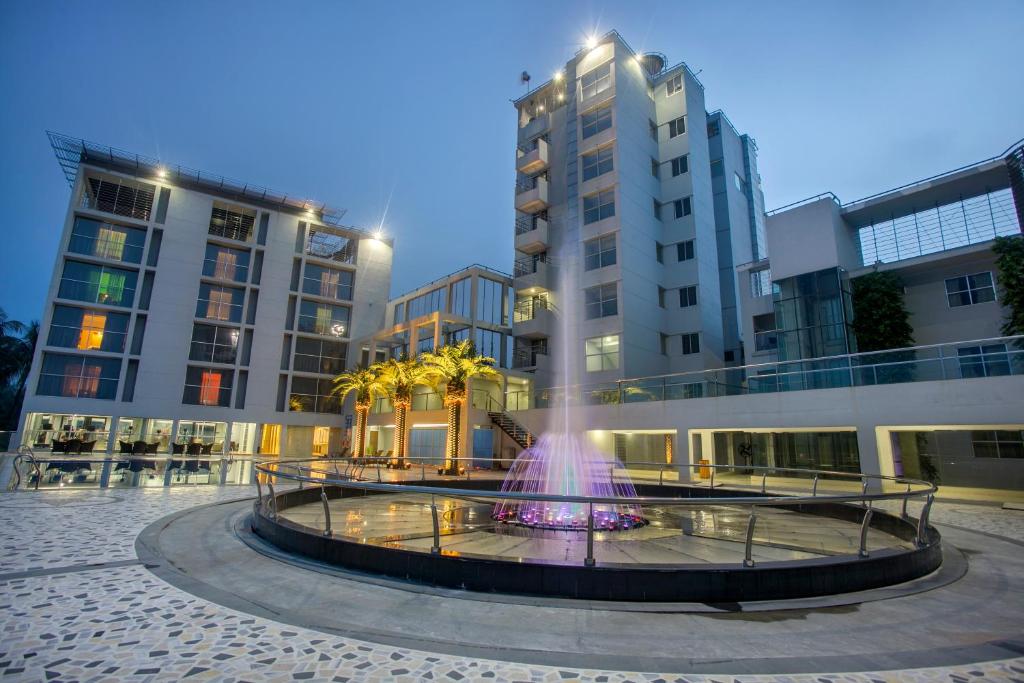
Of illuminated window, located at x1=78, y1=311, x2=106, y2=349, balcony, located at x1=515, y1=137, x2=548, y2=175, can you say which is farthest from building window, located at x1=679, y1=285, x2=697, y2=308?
illuminated window, located at x1=78, y1=311, x2=106, y2=349

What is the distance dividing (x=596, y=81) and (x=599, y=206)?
10.4 metres

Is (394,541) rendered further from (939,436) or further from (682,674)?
(939,436)

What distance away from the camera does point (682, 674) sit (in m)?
3.98

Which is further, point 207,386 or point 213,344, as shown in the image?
point 213,344

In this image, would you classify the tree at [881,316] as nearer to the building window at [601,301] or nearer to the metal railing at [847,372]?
the metal railing at [847,372]

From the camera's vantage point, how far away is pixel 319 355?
47781mm

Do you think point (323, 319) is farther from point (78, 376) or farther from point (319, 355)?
point (78, 376)

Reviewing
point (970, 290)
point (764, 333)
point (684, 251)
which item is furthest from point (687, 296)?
point (970, 290)

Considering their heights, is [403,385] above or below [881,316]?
below

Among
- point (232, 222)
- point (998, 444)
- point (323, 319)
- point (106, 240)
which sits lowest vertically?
point (998, 444)

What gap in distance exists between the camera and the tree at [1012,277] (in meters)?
21.6

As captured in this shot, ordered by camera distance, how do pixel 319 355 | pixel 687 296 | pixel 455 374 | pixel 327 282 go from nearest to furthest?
1. pixel 455 374
2. pixel 687 296
3. pixel 319 355
4. pixel 327 282

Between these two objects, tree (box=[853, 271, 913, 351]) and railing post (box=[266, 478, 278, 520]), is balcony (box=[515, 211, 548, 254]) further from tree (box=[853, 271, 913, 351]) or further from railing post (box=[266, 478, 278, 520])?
railing post (box=[266, 478, 278, 520])

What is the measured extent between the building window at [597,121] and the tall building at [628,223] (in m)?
0.10
